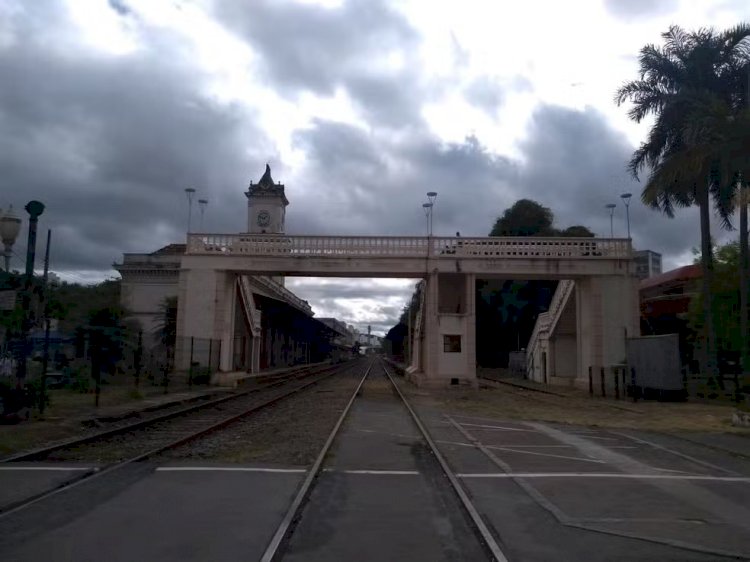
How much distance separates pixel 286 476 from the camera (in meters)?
10.0

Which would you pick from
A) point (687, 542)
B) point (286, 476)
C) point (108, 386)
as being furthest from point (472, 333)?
point (687, 542)

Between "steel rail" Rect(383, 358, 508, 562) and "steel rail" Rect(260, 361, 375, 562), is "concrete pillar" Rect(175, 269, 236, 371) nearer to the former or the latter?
"steel rail" Rect(260, 361, 375, 562)

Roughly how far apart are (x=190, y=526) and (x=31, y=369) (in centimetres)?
2011

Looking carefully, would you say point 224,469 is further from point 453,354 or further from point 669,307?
point 669,307

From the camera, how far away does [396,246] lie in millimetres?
34219

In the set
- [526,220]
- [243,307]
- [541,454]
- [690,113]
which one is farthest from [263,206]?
[541,454]

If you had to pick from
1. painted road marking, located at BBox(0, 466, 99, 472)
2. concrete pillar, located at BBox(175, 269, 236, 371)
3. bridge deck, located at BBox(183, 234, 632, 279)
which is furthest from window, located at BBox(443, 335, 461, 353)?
painted road marking, located at BBox(0, 466, 99, 472)

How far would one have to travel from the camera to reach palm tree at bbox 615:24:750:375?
A: 84.4 feet

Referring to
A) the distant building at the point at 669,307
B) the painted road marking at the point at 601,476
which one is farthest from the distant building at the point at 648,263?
the painted road marking at the point at 601,476

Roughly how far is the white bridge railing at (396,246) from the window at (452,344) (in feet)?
13.0

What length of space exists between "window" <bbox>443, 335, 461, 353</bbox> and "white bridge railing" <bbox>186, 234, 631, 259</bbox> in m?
3.96

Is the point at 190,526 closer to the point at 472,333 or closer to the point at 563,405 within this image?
the point at 563,405

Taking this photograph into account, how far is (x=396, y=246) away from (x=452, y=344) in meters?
5.45

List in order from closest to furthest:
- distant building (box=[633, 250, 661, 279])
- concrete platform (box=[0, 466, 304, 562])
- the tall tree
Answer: concrete platform (box=[0, 466, 304, 562]), the tall tree, distant building (box=[633, 250, 661, 279])
